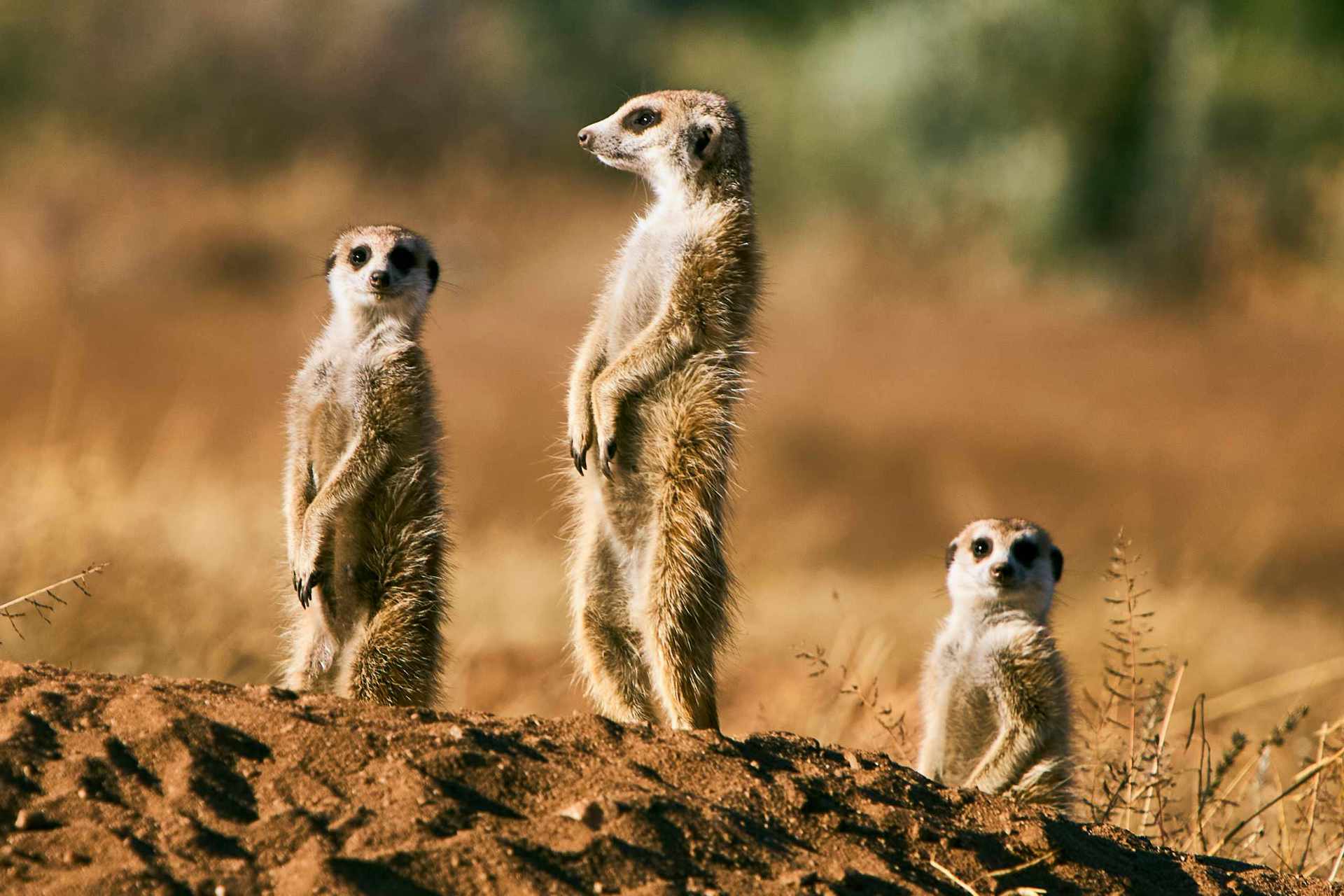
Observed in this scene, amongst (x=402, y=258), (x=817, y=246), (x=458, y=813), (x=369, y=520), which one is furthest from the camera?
(x=817, y=246)

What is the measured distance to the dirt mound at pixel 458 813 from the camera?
2430 millimetres

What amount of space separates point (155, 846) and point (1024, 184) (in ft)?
60.6

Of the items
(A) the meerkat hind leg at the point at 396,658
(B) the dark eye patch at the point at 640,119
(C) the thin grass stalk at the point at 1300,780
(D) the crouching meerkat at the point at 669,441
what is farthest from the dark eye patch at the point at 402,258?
(C) the thin grass stalk at the point at 1300,780

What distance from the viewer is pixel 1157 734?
170 inches

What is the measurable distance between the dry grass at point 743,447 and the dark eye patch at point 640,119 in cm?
72

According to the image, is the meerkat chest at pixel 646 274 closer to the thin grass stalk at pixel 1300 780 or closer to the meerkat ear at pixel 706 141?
the meerkat ear at pixel 706 141

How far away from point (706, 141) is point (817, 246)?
1752cm

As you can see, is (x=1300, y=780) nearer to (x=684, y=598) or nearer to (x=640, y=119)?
(x=684, y=598)

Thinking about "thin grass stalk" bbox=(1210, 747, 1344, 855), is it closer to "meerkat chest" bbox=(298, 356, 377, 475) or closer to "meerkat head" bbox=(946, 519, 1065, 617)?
"meerkat head" bbox=(946, 519, 1065, 617)

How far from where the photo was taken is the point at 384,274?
4.33 meters

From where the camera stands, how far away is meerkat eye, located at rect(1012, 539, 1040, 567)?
15.6ft

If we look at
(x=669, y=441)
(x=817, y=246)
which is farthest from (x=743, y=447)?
(x=817, y=246)

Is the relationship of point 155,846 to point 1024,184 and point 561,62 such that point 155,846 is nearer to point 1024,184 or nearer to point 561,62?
point 1024,184

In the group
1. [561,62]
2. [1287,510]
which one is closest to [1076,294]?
[1287,510]
